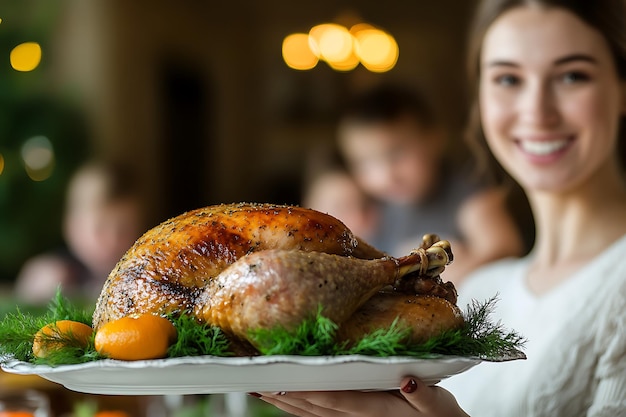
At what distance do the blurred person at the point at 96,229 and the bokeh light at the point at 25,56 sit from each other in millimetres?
1433

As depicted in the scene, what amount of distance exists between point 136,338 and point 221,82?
7.89 metres

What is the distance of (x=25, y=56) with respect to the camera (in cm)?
598

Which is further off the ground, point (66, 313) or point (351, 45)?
point (351, 45)

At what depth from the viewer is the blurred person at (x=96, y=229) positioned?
390cm

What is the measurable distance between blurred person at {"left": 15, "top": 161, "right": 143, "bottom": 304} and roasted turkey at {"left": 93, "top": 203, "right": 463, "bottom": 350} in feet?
9.63

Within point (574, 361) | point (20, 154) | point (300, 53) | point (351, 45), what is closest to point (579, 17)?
point (574, 361)

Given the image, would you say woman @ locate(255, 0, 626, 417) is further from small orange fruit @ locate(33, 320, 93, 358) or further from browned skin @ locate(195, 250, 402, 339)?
→ small orange fruit @ locate(33, 320, 93, 358)

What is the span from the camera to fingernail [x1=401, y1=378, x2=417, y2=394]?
3.27ft

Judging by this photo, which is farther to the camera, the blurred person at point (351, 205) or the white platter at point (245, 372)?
the blurred person at point (351, 205)

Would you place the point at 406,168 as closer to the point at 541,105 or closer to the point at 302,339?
the point at 541,105

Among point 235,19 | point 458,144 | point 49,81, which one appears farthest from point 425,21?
point 49,81

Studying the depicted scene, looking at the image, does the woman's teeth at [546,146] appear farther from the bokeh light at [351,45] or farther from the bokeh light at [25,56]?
the bokeh light at [351,45]

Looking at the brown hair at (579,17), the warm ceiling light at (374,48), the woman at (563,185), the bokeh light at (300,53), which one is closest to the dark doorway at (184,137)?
the bokeh light at (300,53)

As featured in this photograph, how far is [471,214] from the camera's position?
10.5 feet
